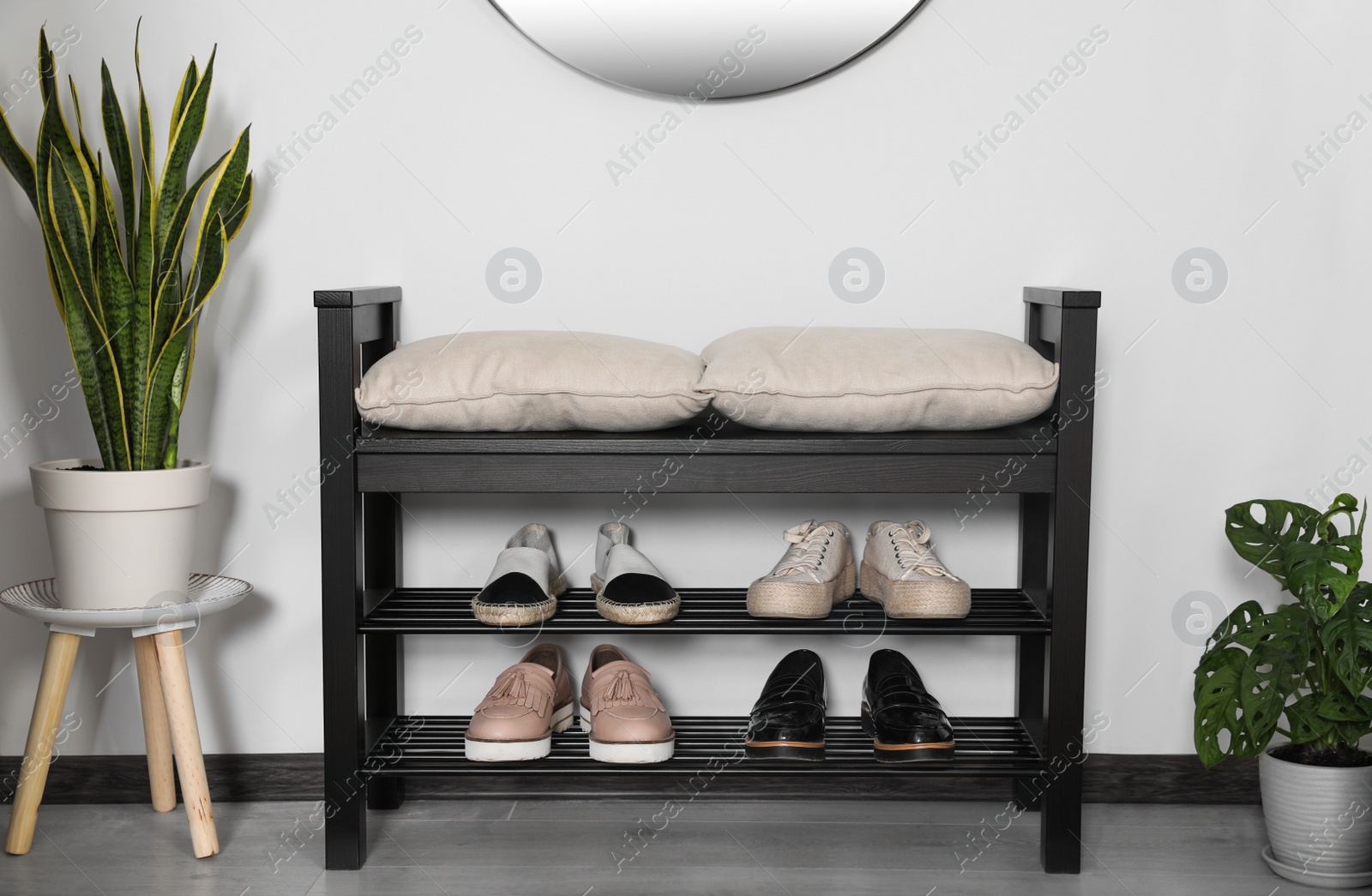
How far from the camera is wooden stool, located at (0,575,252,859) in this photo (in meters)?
1.51

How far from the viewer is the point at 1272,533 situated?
5.16 feet

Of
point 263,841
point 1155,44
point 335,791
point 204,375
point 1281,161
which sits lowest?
point 263,841

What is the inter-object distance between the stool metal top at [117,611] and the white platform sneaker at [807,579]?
77 cm

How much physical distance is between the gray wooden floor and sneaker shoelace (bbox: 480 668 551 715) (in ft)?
0.77

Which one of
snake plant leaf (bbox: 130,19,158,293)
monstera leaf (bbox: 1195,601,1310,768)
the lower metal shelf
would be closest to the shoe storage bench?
the lower metal shelf

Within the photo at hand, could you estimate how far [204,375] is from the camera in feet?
5.95

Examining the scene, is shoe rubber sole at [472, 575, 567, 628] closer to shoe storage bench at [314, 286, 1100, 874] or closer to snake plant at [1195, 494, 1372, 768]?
shoe storage bench at [314, 286, 1100, 874]

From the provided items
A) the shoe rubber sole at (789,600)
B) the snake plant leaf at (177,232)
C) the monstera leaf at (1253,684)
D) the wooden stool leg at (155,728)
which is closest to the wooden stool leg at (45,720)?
the wooden stool leg at (155,728)

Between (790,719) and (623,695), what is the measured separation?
24 centimetres

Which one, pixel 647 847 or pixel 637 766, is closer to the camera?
pixel 637 766

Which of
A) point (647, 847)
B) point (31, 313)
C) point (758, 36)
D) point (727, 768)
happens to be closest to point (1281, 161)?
point (758, 36)

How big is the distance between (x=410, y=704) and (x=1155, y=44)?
1644 mm

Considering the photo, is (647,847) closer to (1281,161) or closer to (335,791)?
(335,791)

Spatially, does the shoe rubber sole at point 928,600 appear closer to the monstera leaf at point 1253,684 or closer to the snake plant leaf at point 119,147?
the monstera leaf at point 1253,684
